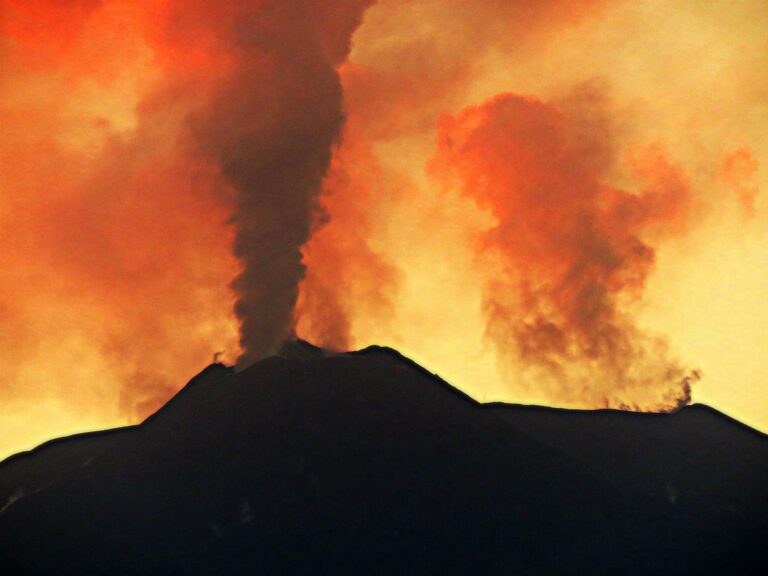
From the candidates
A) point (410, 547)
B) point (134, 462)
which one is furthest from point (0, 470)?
point (410, 547)

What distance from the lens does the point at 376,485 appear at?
145 ft

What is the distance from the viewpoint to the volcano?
40625 mm

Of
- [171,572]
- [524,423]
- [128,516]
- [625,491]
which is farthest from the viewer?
[524,423]

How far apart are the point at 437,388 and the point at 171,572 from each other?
2146 cm

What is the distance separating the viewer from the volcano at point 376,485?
4062 centimetres

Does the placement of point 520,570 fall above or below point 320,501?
below

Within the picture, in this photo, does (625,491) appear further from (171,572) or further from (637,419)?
(171,572)

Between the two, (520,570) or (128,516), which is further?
(128,516)

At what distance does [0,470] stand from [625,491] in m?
41.5

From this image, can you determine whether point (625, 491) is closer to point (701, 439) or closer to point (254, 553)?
point (701, 439)

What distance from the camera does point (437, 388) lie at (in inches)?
2004

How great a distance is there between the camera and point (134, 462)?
152 ft

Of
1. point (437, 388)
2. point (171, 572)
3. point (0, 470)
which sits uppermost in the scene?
point (437, 388)

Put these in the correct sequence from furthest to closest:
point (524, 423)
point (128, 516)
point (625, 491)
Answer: point (524, 423) → point (625, 491) → point (128, 516)
